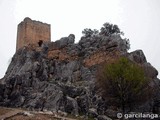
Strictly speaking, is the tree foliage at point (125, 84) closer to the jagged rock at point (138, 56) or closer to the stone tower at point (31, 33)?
the jagged rock at point (138, 56)

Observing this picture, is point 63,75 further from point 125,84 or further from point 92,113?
point 125,84

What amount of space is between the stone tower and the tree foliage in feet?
62.5

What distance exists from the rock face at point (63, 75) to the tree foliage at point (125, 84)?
8.29 ft

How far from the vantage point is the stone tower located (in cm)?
4753

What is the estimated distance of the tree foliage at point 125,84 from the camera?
30.0 meters

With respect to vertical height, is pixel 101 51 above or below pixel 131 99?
above

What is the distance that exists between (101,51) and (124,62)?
33.2 ft

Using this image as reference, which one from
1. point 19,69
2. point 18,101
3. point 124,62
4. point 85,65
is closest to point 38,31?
point 19,69

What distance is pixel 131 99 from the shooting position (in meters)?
30.4

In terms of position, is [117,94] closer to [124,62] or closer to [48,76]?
[124,62]

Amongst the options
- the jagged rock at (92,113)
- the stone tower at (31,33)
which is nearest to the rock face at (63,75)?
the jagged rock at (92,113)

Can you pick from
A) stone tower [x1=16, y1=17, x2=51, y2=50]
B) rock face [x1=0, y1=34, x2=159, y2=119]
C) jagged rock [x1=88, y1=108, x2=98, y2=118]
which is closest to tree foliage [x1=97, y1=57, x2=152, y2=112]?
jagged rock [x1=88, y1=108, x2=98, y2=118]

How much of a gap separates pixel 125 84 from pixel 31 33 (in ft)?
73.6

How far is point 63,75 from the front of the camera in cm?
4041
